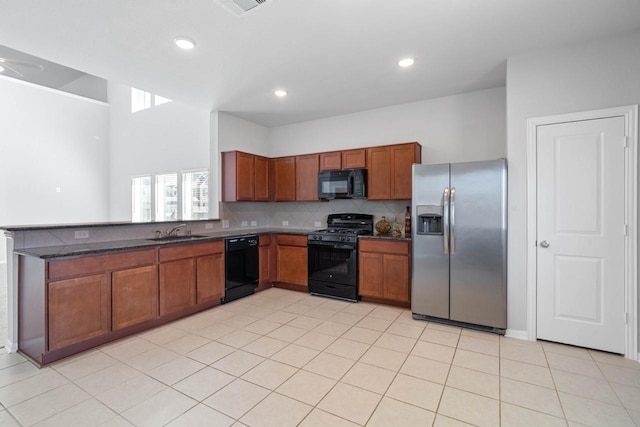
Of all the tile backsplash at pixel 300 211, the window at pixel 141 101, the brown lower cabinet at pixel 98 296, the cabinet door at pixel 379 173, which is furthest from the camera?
the window at pixel 141 101

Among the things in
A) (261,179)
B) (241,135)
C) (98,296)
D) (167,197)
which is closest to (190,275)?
(98,296)

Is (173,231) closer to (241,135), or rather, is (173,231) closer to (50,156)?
(241,135)

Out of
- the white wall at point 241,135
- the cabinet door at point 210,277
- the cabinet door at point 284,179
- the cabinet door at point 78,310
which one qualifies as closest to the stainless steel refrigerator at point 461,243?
the cabinet door at point 284,179

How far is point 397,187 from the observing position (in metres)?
4.11

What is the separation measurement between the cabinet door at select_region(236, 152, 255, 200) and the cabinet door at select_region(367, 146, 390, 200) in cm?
188

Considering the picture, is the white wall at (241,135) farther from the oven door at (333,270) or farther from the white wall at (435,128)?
the oven door at (333,270)

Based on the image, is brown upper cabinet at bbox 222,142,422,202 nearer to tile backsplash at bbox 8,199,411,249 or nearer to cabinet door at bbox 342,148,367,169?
Answer: cabinet door at bbox 342,148,367,169

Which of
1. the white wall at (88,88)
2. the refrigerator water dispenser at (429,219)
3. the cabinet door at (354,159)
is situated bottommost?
the refrigerator water dispenser at (429,219)

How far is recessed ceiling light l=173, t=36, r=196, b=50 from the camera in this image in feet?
8.58

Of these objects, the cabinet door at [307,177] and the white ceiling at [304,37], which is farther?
the cabinet door at [307,177]

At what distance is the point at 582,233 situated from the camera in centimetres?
273

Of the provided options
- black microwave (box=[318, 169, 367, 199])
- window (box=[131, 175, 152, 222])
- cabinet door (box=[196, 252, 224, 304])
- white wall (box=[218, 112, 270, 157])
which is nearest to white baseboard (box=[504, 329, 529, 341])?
black microwave (box=[318, 169, 367, 199])

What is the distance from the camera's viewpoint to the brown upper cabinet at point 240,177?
4594 millimetres

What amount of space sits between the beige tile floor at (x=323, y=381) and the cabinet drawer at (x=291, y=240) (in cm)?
158
